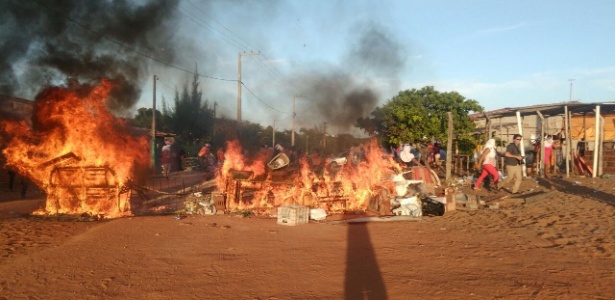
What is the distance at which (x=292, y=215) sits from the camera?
332 inches

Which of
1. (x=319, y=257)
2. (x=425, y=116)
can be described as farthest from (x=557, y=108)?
(x=319, y=257)

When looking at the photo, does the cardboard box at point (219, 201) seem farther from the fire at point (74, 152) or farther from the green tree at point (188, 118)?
the green tree at point (188, 118)

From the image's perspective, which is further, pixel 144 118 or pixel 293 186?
pixel 144 118

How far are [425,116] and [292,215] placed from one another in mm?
10019

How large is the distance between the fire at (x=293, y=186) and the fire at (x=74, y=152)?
2413mm

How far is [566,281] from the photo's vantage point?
4.43 meters

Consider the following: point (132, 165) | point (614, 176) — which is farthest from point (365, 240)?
point (614, 176)

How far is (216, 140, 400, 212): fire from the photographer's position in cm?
992

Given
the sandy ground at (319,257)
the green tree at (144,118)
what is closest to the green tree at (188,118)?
the green tree at (144,118)

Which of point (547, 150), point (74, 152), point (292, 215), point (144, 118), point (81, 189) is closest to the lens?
point (292, 215)

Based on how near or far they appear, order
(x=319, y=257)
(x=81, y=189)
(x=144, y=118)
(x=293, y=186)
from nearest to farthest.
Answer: (x=319, y=257), (x=81, y=189), (x=293, y=186), (x=144, y=118)

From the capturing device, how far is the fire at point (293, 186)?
391 inches

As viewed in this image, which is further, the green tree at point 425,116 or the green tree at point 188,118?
the green tree at point 188,118

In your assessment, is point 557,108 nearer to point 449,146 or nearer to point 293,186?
point 449,146
